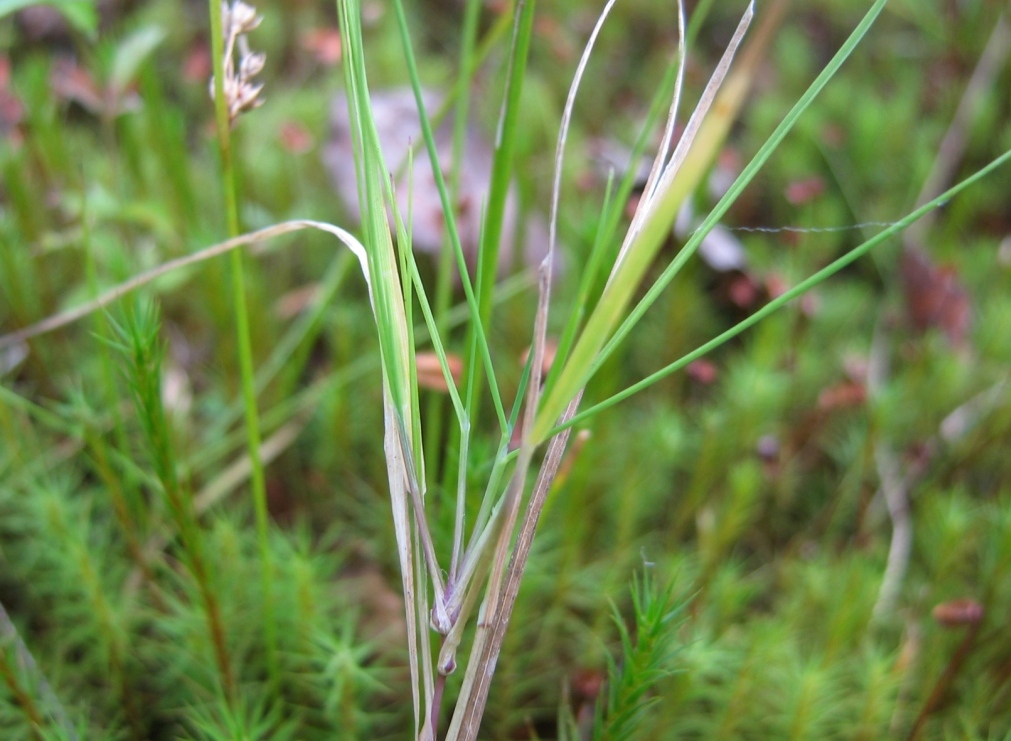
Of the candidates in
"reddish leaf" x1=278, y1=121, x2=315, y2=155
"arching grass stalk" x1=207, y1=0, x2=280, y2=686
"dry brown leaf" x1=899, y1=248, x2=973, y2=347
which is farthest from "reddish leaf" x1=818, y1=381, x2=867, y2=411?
"reddish leaf" x1=278, y1=121, x2=315, y2=155

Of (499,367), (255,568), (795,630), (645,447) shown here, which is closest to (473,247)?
(499,367)

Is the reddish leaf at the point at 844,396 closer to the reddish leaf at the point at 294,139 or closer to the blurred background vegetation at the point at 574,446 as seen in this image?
the blurred background vegetation at the point at 574,446

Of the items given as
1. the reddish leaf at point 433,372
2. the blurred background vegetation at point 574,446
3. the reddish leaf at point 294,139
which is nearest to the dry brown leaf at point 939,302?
the blurred background vegetation at point 574,446

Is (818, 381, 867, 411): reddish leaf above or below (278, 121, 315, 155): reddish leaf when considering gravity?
below

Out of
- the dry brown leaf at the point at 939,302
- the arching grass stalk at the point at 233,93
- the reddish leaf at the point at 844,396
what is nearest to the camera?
the arching grass stalk at the point at 233,93

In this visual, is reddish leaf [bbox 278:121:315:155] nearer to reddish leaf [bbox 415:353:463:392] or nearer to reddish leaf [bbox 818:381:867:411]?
reddish leaf [bbox 415:353:463:392]

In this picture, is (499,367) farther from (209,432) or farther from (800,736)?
(800,736)

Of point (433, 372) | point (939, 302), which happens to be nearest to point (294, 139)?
point (433, 372)

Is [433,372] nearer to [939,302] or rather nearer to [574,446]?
[574,446]
